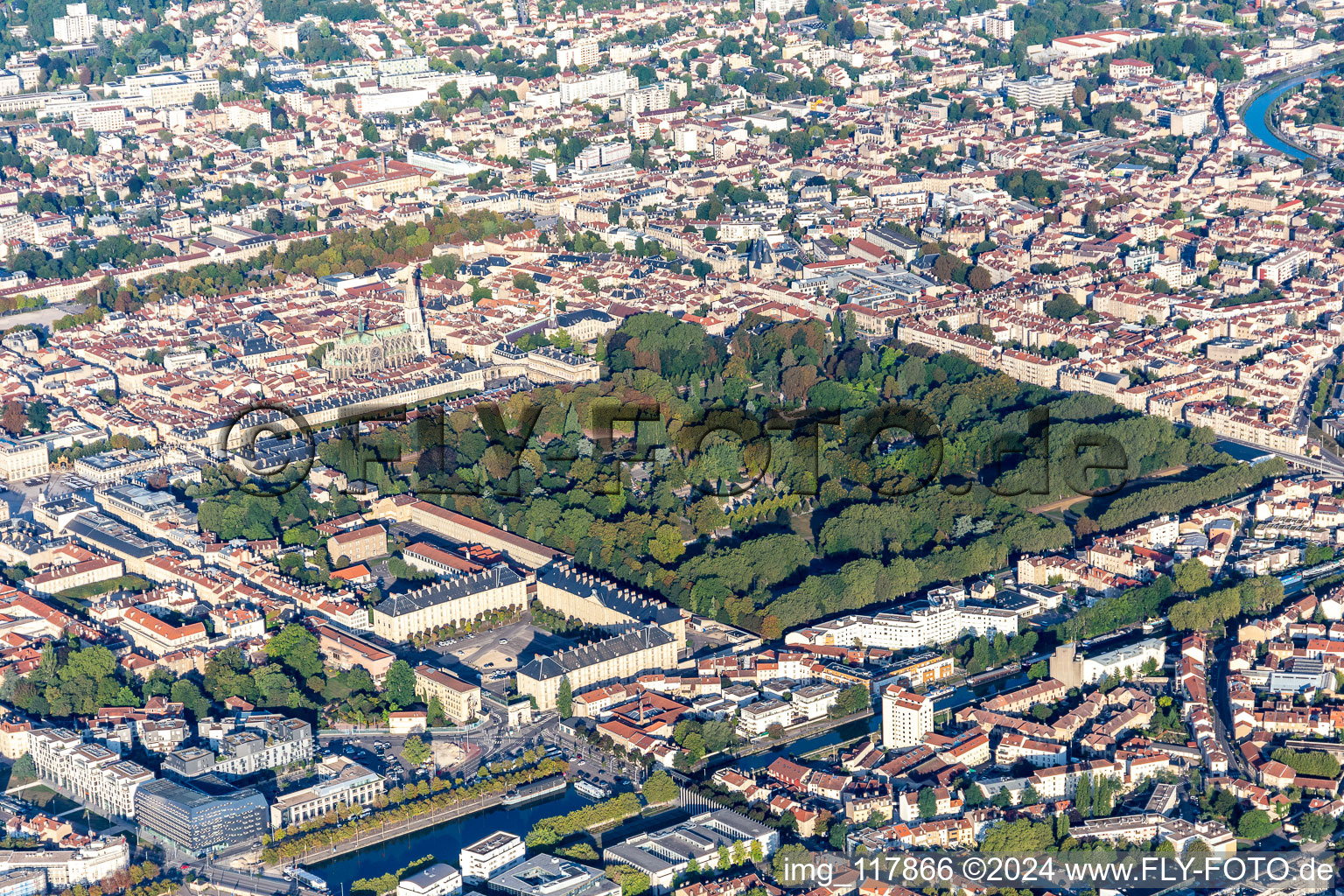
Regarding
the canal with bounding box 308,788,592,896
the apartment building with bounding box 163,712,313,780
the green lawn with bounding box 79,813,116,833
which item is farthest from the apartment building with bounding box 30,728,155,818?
the canal with bounding box 308,788,592,896

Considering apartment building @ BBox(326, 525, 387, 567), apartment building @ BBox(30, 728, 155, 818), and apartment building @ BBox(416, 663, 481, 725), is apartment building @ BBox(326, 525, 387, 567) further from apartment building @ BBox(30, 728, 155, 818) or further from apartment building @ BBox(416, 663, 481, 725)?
Answer: apartment building @ BBox(30, 728, 155, 818)

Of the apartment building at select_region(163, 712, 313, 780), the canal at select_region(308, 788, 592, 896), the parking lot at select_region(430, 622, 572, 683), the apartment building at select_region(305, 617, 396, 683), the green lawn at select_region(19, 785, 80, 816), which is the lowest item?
the parking lot at select_region(430, 622, 572, 683)

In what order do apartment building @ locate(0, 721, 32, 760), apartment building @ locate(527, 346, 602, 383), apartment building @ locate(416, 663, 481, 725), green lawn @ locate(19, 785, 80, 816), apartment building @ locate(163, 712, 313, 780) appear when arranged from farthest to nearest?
apartment building @ locate(527, 346, 602, 383), apartment building @ locate(416, 663, 481, 725), apartment building @ locate(0, 721, 32, 760), apartment building @ locate(163, 712, 313, 780), green lawn @ locate(19, 785, 80, 816)

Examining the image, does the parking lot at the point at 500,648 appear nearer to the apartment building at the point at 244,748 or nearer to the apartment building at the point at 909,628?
the apartment building at the point at 244,748

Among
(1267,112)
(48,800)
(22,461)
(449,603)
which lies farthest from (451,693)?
(1267,112)

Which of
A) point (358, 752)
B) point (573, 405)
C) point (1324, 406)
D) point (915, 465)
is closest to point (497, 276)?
point (573, 405)

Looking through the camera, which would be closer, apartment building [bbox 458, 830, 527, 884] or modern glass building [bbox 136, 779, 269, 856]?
apartment building [bbox 458, 830, 527, 884]

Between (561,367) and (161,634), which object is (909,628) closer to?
(161,634)

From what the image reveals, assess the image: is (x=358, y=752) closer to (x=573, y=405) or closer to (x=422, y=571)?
(x=422, y=571)
